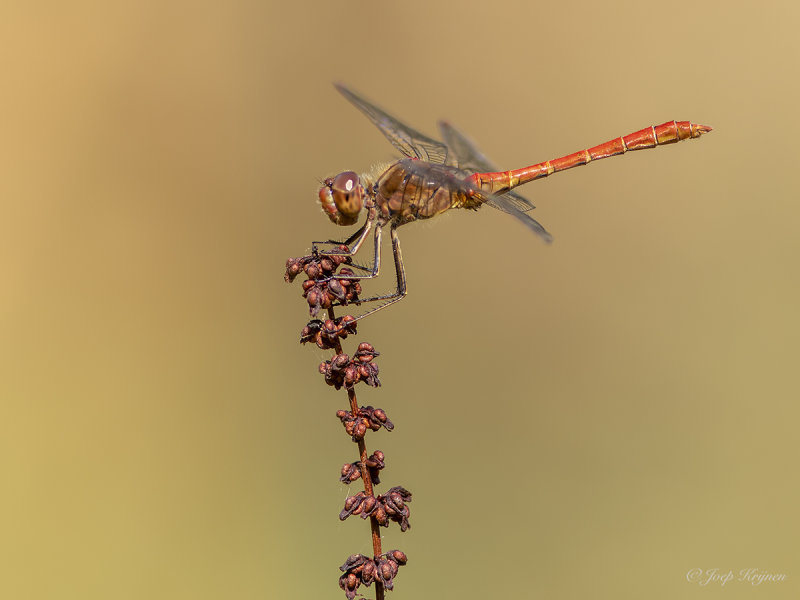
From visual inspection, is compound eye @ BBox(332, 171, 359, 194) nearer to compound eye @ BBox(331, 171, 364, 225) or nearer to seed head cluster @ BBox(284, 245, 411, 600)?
compound eye @ BBox(331, 171, 364, 225)

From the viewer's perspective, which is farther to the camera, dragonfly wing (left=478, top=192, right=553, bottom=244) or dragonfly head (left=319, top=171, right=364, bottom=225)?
dragonfly head (left=319, top=171, right=364, bottom=225)

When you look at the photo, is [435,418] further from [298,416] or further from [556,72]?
[556,72]

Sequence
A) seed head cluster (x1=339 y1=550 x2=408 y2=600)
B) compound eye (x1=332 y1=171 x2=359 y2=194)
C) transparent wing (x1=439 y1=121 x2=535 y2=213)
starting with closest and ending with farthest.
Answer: seed head cluster (x1=339 y1=550 x2=408 y2=600) → compound eye (x1=332 y1=171 x2=359 y2=194) → transparent wing (x1=439 y1=121 x2=535 y2=213)

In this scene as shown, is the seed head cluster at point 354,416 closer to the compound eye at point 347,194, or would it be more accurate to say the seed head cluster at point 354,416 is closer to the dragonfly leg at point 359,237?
the dragonfly leg at point 359,237

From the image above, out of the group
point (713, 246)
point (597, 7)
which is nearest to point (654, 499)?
point (713, 246)

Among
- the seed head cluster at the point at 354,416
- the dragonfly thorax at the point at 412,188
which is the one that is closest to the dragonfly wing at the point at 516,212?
the dragonfly thorax at the point at 412,188

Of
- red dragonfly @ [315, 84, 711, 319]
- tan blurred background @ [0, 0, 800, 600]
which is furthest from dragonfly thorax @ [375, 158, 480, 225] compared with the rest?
tan blurred background @ [0, 0, 800, 600]

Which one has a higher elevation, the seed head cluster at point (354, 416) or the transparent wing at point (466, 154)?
the transparent wing at point (466, 154)
